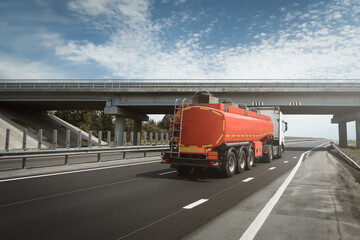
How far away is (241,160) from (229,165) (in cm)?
146

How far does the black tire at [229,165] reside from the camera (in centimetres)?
999

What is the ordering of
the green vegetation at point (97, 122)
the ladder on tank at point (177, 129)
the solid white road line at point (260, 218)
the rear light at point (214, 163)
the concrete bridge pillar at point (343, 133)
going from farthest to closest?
the green vegetation at point (97, 122), the concrete bridge pillar at point (343, 133), the ladder on tank at point (177, 129), the rear light at point (214, 163), the solid white road line at point (260, 218)

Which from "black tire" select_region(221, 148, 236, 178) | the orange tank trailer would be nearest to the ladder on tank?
the orange tank trailer

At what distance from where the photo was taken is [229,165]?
10422mm

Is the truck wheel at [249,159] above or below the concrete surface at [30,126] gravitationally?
below

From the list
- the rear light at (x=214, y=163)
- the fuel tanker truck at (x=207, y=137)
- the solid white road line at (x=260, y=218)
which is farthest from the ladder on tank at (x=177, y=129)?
the solid white road line at (x=260, y=218)

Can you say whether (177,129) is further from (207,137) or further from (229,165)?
(229,165)

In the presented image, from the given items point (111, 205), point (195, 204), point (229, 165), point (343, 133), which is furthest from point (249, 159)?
point (343, 133)

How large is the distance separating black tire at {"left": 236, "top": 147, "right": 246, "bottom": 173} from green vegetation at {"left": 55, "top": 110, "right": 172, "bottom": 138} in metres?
43.0

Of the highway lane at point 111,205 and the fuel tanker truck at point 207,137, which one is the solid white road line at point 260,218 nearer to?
the highway lane at point 111,205

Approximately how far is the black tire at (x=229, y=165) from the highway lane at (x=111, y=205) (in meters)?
0.48

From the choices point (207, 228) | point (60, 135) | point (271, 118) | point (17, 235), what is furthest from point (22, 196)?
point (60, 135)

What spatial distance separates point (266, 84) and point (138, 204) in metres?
29.3

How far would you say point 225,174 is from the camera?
33.1 ft
